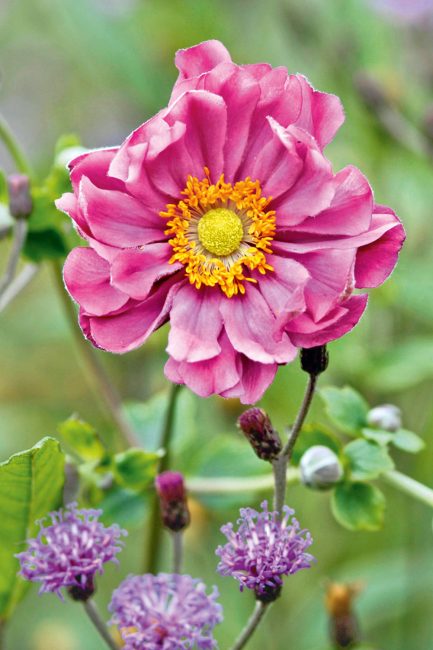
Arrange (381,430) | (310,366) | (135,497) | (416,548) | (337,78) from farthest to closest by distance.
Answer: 1. (337,78)
2. (416,548)
3. (135,497)
4. (381,430)
5. (310,366)

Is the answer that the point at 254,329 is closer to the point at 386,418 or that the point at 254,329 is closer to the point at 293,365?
the point at 386,418

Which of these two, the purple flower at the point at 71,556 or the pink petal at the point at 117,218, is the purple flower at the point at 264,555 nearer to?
the purple flower at the point at 71,556

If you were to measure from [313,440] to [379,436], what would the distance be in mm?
50

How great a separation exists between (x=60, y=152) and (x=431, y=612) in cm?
63

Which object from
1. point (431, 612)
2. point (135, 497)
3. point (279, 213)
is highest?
point (279, 213)

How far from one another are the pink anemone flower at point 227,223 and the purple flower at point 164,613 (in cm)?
12

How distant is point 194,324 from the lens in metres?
0.63

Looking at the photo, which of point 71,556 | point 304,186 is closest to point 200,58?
point 304,186

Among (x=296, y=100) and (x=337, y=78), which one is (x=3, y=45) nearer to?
(x=337, y=78)

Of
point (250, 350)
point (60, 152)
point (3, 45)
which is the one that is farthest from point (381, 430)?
point (3, 45)

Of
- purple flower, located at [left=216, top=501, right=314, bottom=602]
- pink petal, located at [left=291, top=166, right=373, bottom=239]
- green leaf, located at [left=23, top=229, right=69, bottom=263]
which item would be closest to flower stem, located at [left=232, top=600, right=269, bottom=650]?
purple flower, located at [left=216, top=501, right=314, bottom=602]

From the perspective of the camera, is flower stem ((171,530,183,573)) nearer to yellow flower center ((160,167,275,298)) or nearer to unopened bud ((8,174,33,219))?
yellow flower center ((160,167,275,298))

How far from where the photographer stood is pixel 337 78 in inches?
53.2

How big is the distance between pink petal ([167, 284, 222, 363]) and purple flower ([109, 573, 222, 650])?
5.2 inches
